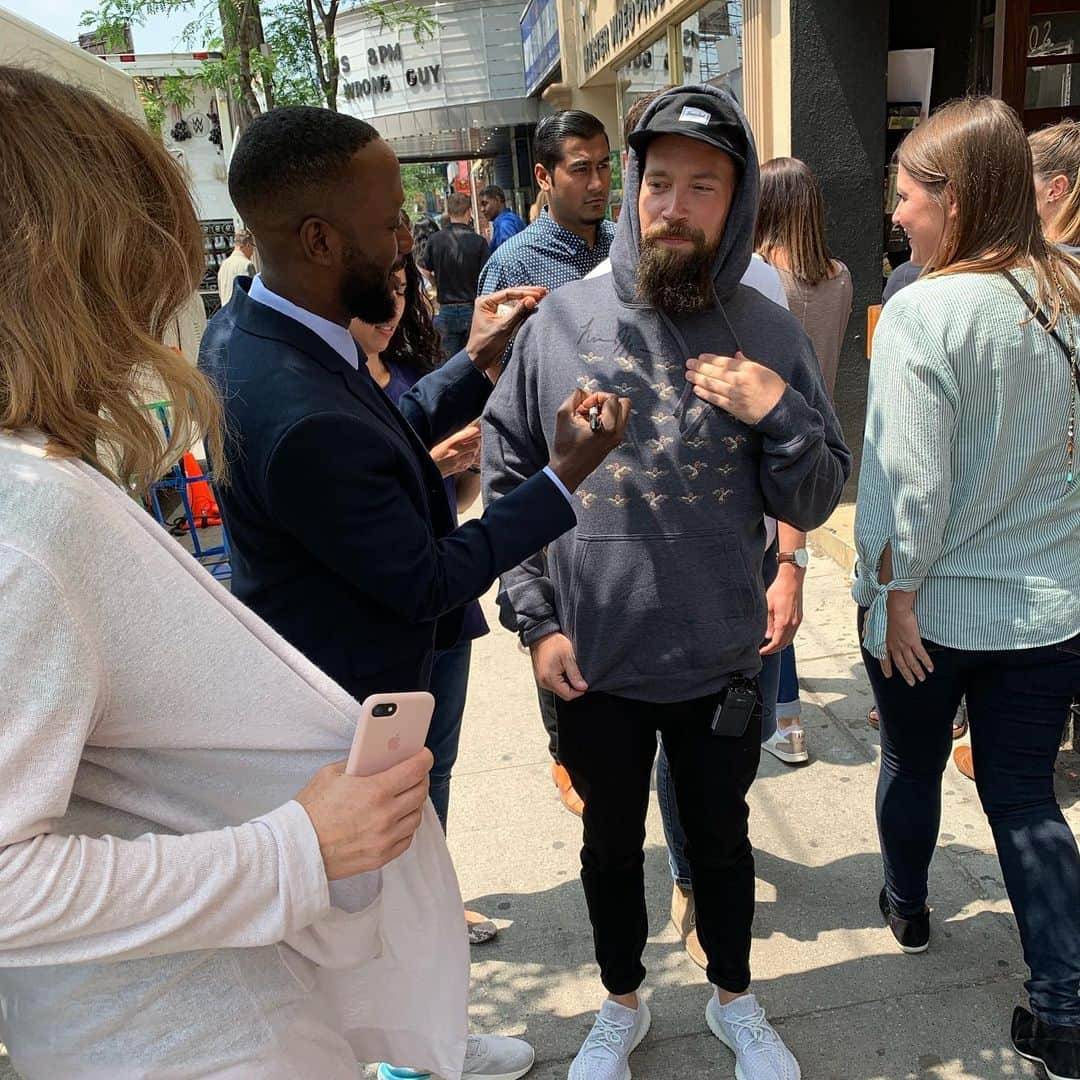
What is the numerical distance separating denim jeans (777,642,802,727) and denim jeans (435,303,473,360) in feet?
21.5

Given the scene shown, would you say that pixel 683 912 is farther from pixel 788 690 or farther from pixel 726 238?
pixel 726 238

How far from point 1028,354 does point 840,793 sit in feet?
6.16

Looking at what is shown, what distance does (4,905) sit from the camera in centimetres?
92

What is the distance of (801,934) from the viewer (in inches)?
108

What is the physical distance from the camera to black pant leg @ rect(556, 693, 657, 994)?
215cm

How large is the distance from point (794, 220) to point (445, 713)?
7.92 ft

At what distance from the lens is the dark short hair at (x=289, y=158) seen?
68.0 inches

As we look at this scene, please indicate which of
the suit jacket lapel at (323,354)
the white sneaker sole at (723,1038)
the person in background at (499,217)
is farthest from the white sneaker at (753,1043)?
the person in background at (499,217)

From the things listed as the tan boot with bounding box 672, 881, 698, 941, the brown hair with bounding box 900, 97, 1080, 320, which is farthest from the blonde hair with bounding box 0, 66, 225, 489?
the tan boot with bounding box 672, 881, 698, 941

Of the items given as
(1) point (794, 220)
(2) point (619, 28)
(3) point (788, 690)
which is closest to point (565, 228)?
(1) point (794, 220)

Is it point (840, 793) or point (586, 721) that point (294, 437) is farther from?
point (840, 793)

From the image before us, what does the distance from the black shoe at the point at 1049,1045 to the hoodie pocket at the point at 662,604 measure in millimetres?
1126

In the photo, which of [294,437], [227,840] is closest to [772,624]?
[294,437]

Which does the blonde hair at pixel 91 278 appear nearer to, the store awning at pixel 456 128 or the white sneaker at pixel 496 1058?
the white sneaker at pixel 496 1058
